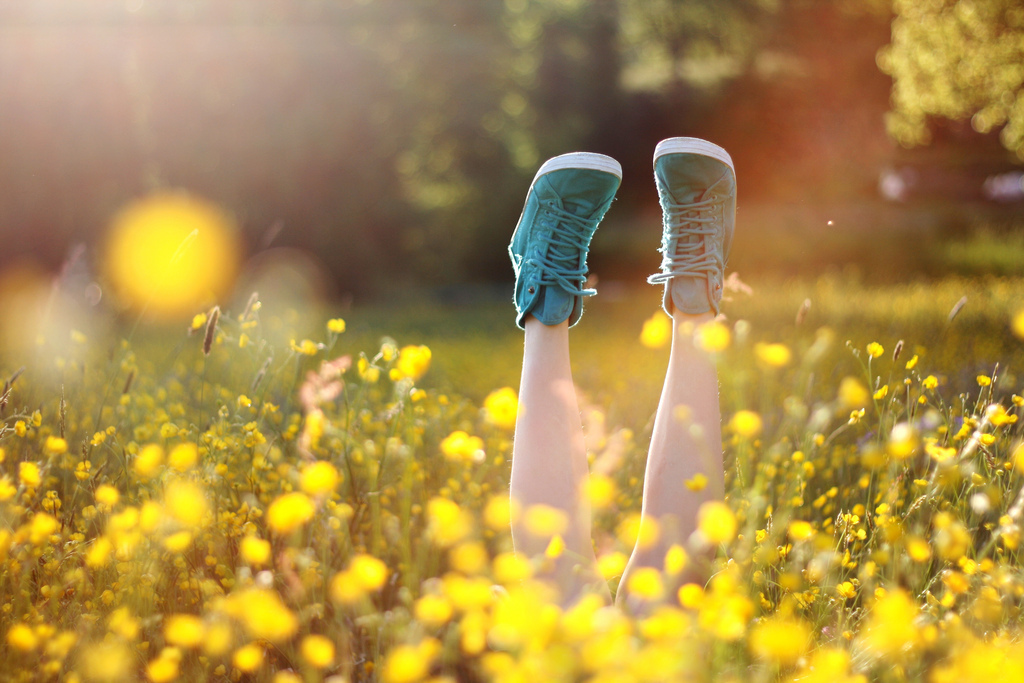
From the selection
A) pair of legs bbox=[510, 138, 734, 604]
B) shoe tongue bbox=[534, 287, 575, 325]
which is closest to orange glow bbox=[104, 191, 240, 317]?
shoe tongue bbox=[534, 287, 575, 325]

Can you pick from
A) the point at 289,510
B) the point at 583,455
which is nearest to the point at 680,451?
the point at 583,455

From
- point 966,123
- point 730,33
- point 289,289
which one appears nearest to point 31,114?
point 289,289

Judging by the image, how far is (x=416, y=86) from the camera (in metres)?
11.0

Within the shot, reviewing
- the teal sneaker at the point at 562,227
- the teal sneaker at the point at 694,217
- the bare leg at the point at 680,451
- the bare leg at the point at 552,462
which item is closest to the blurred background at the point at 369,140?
the teal sneaker at the point at 562,227

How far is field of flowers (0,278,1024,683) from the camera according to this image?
1.14 m

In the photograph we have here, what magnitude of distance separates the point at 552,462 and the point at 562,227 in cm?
84

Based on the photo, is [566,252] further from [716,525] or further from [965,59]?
[965,59]

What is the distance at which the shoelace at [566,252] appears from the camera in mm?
2223

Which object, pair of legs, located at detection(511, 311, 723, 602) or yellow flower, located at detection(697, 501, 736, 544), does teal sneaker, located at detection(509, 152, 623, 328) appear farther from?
yellow flower, located at detection(697, 501, 736, 544)

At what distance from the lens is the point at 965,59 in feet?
30.3

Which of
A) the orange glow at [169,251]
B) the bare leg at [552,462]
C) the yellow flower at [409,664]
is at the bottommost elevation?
the yellow flower at [409,664]

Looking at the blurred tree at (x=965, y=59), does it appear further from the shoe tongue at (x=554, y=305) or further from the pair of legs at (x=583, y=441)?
the shoe tongue at (x=554, y=305)

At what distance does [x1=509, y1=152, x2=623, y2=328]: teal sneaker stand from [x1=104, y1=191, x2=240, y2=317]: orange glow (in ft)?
18.5

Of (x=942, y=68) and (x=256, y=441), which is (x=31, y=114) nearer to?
(x=256, y=441)
